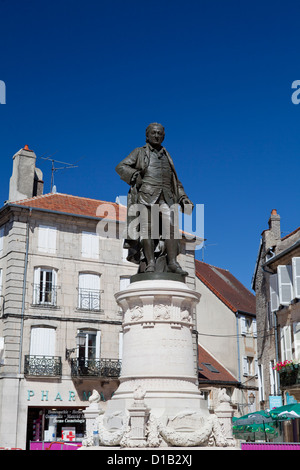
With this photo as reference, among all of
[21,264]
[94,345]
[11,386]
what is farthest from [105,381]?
[21,264]

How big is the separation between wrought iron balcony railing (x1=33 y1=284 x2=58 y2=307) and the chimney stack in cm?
525

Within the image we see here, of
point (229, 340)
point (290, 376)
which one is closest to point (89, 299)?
point (290, 376)

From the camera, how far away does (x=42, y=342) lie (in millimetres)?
29344

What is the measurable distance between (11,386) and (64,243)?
775 cm

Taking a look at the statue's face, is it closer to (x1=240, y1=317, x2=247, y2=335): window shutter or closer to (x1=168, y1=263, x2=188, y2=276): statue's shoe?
(x1=168, y1=263, x2=188, y2=276): statue's shoe

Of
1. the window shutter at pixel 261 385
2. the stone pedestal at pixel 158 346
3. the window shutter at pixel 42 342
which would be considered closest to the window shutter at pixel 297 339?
the window shutter at pixel 261 385

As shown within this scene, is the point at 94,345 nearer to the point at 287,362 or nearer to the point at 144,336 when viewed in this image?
the point at 287,362

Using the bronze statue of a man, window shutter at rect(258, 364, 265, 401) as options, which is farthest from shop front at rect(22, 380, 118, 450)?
Result: the bronze statue of a man

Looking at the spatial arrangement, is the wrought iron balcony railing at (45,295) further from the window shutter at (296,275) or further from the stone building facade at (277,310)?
the window shutter at (296,275)

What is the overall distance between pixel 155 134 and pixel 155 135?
0.7 inches

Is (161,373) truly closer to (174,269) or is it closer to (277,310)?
(174,269)

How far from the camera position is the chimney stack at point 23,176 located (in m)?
32.4

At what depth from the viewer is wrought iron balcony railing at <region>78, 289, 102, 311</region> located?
31.0 metres

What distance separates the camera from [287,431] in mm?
25953
